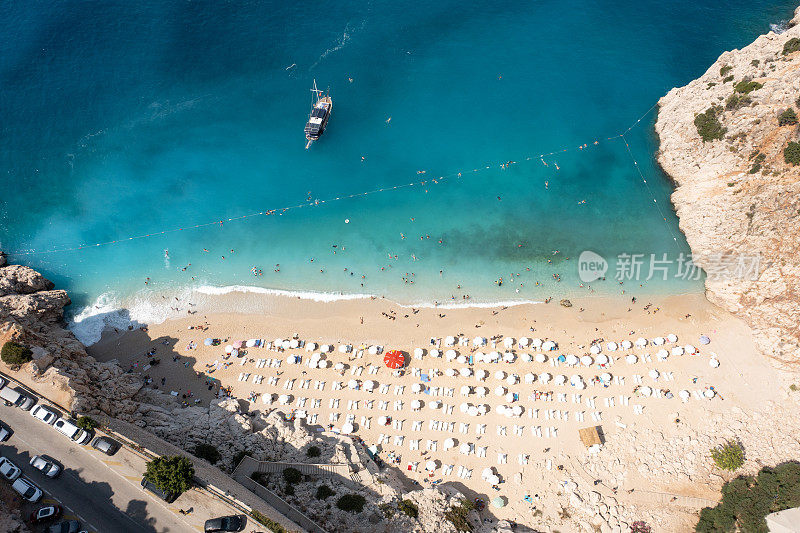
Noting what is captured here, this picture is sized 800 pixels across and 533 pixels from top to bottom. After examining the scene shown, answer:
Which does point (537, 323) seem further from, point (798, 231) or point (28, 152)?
point (28, 152)

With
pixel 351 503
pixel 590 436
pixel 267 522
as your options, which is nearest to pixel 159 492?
pixel 267 522

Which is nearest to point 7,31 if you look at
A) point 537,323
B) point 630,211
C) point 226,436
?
point 226,436

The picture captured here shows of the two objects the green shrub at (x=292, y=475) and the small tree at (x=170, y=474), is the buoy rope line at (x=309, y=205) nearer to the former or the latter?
the green shrub at (x=292, y=475)

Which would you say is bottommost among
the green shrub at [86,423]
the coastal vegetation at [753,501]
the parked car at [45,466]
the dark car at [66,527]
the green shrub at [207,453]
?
the dark car at [66,527]

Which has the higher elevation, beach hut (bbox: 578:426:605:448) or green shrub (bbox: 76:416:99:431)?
beach hut (bbox: 578:426:605:448)

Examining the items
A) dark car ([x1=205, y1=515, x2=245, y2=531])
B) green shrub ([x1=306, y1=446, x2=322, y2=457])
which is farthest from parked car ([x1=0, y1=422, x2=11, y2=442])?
green shrub ([x1=306, y1=446, x2=322, y2=457])

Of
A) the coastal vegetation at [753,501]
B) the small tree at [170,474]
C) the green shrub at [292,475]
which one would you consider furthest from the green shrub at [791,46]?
the small tree at [170,474]

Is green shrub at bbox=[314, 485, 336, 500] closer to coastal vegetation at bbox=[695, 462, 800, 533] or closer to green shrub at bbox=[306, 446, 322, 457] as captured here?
green shrub at bbox=[306, 446, 322, 457]
